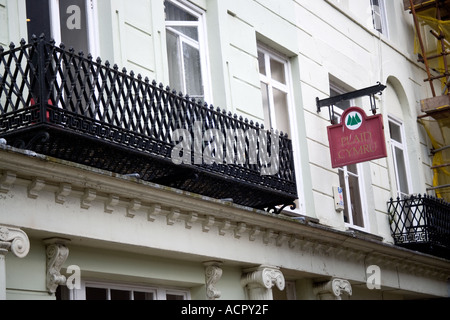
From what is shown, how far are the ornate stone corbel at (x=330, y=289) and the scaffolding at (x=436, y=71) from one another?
5.86 metres

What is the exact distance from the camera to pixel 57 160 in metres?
9.24

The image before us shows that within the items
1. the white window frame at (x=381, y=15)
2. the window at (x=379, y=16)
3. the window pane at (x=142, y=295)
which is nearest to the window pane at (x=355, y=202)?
the window at (x=379, y=16)

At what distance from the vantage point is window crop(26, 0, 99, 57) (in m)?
11.1

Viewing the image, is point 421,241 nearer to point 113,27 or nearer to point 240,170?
point 240,170

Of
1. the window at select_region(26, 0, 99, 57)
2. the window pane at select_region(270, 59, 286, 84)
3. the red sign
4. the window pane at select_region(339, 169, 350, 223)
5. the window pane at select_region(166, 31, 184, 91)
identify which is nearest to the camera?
the window at select_region(26, 0, 99, 57)

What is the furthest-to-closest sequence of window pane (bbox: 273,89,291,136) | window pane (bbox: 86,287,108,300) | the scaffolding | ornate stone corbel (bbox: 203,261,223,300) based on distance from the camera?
1. the scaffolding
2. window pane (bbox: 273,89,291,136)
3. ornate stone corbel (bbox: 203,261,223,300)
4. window pane (bbox: 86,287,108,300)

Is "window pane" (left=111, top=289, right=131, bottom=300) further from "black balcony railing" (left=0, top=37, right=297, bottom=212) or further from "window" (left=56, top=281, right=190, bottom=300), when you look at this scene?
"black balcony railing" (left=0, top=37, right=297, bottom=212)

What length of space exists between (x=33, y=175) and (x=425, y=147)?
43.9ft

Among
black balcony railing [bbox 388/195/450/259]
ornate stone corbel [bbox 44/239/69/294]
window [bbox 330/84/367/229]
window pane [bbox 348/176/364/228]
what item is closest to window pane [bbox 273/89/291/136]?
window [bbox 330/84/367/229]

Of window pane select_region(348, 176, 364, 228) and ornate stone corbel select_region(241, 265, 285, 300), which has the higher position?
window pane select_region(348, 176, 364, 228)

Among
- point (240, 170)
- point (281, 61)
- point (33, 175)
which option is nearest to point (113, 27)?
point (240, 170)

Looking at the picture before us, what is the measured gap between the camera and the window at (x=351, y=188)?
1727 cm

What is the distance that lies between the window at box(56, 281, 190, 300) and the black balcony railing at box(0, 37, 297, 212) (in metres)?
1.38

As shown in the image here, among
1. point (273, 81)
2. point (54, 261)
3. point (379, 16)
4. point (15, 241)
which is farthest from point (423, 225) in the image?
point (15, 241)
